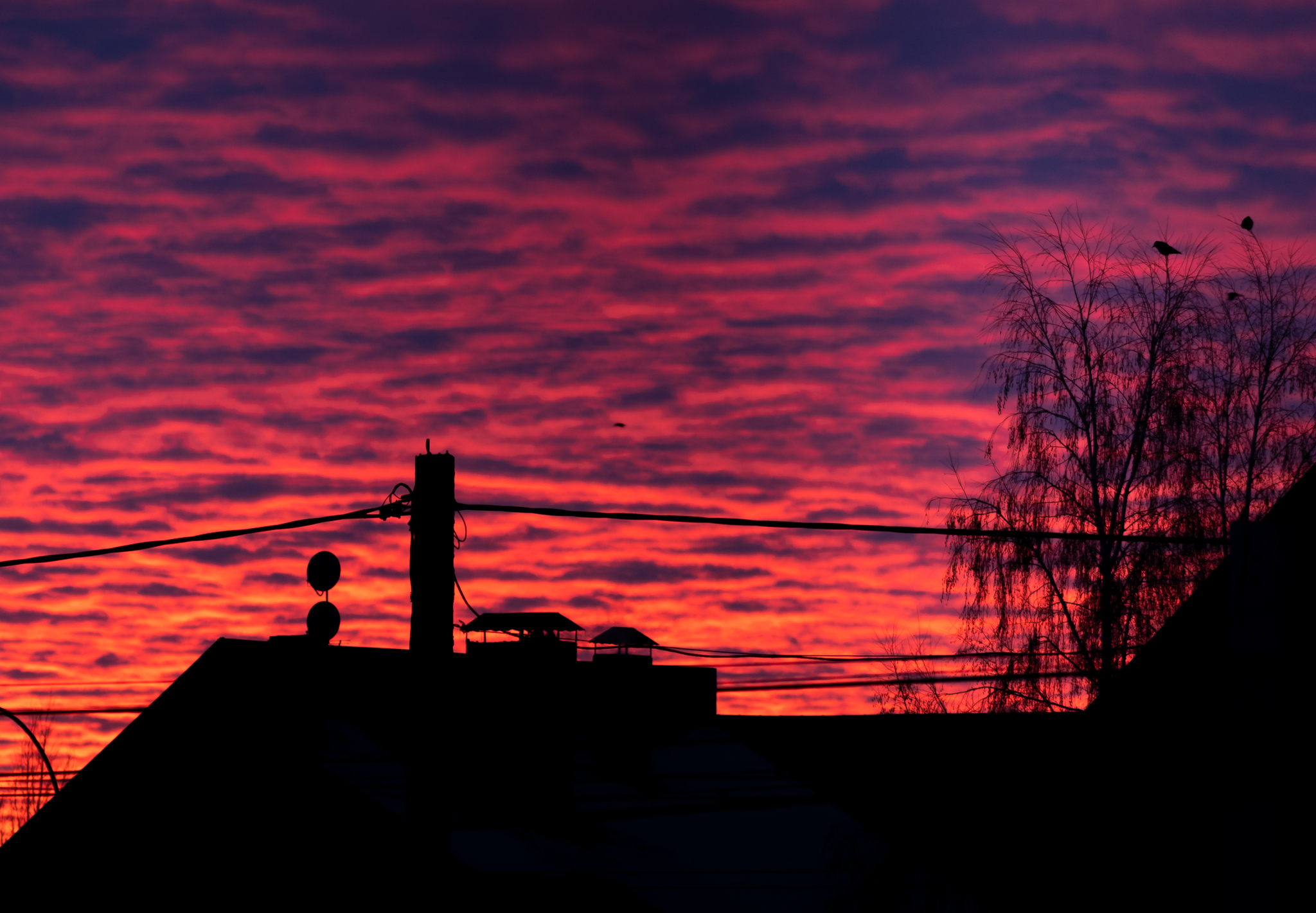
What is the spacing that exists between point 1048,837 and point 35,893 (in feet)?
66.0

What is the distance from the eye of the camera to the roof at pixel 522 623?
28.9 meters

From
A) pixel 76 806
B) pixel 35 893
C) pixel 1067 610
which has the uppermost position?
pixel 1067 610

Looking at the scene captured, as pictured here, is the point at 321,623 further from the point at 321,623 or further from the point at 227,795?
the point at 227,795

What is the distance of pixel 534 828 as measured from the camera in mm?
25312

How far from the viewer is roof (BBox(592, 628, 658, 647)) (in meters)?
32.3

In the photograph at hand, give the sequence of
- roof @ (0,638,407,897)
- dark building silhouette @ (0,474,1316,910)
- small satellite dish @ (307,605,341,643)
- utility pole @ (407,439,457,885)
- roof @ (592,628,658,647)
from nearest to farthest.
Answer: dark building silhouette @ (0,474,1316,910), utility pole @ (407,439,457,885), roof @ (0,638,407,897), small satellite dish @ (307,605,341,643), roof @ (592,628,658,647)

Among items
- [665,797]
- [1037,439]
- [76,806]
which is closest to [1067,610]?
[1037,439]

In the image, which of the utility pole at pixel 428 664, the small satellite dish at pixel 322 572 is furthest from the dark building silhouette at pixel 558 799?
the small satellite dish at pixel 322 572

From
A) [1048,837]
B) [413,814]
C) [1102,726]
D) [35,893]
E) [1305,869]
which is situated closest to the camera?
[1305,869]

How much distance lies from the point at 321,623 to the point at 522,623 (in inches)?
187

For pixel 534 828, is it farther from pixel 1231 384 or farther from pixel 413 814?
pixel 1231 384

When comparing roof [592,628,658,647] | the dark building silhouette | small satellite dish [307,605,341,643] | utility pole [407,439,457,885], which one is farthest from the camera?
roof [592,628,658,647]

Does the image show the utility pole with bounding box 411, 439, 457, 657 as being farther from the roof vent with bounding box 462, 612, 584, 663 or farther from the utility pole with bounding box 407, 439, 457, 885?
the roof vent with bounding box 462, 612, 584, 663

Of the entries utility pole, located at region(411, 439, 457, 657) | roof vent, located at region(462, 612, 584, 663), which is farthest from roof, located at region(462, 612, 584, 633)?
utility pole, located at region(411, 439, 457, 657)
